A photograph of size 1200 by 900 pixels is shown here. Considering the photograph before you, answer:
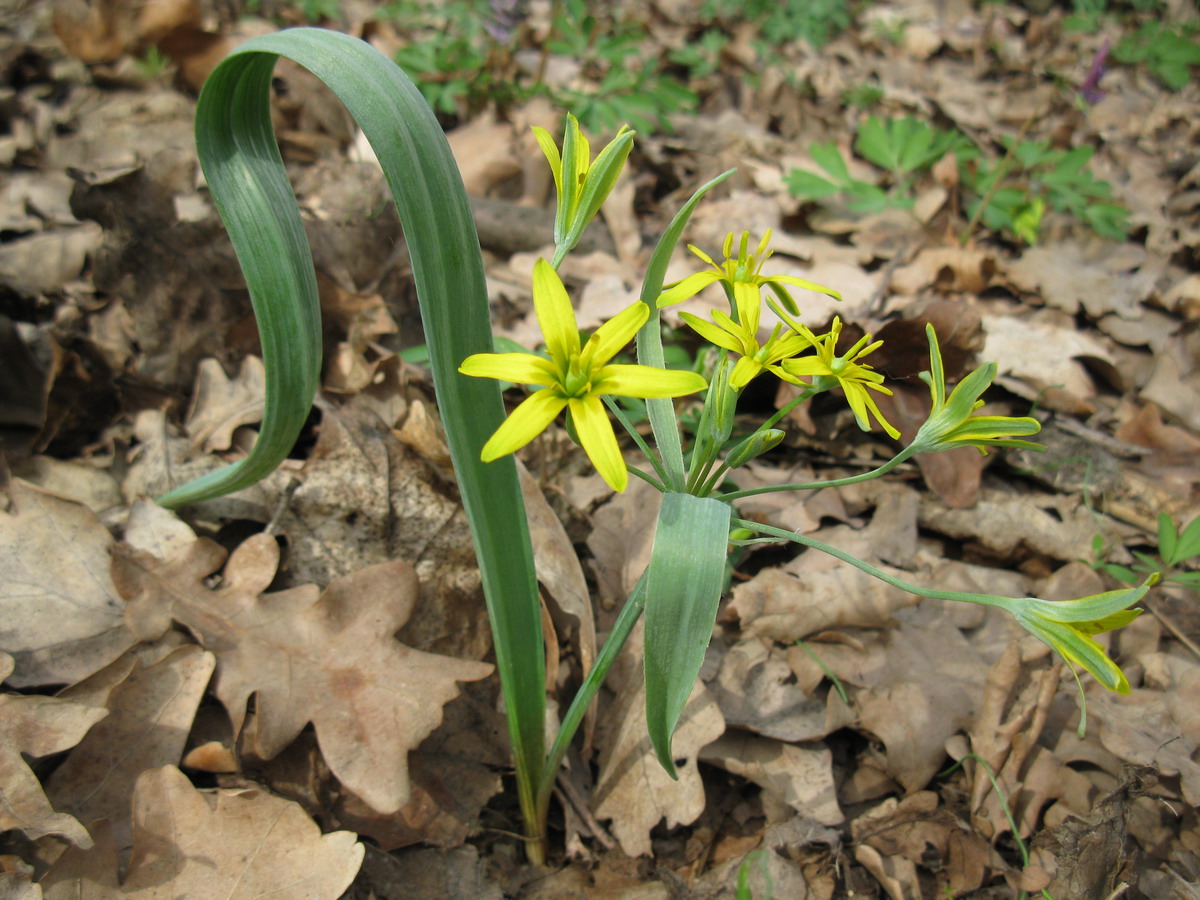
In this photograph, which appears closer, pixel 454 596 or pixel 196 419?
pixel 454 596

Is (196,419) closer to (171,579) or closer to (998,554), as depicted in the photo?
(171,579)

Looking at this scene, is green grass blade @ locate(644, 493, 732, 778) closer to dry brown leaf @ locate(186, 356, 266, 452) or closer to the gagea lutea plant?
the gagea lutea plant

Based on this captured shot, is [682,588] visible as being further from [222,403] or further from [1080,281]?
[1080,281]

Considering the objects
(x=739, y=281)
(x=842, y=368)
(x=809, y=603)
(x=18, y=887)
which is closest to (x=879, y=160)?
(x=809, y=603)

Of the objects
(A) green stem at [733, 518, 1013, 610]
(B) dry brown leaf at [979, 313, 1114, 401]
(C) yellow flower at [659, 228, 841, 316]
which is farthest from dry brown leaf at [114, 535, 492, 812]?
(B) dry brown leaf at [979, 313, 1114, 401]

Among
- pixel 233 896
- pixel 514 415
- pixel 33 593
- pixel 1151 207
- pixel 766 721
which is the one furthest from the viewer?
pixel 1151 207

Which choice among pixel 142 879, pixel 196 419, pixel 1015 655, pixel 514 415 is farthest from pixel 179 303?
pixel 1015 655
